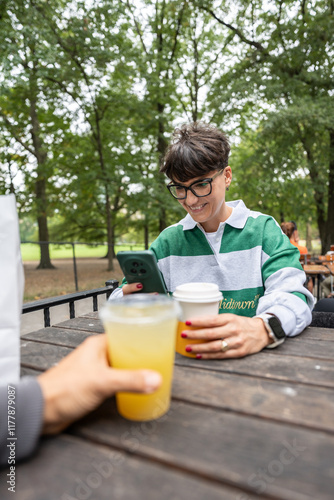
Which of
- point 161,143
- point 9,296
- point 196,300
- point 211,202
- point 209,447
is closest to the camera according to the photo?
point 209,447

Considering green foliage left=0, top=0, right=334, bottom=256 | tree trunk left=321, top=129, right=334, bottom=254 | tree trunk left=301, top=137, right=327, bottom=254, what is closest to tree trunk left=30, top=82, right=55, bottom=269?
green foliage left=0, top=0, right=334, bottom=256

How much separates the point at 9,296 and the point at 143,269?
508 millimetres

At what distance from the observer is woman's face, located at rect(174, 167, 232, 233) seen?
1629 millimetres

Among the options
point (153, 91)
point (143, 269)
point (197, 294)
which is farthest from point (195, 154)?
point (153, 91)

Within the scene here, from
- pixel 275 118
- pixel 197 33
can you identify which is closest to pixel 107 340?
pixel 275 118

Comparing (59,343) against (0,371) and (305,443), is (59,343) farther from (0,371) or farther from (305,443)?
(305,443)

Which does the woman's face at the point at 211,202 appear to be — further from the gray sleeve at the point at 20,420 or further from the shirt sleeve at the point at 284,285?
the gray sleeve at the point at 20,420

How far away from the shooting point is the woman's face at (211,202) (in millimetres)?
1629

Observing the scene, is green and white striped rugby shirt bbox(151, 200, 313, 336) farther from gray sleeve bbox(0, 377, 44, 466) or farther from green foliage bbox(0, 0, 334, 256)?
green foliage bbox(0, 0, 334, 256)

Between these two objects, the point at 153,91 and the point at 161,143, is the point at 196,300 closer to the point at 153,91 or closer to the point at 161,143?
the point at 153,91

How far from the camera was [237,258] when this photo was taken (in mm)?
1696

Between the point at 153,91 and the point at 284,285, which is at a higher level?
the point at 153,91

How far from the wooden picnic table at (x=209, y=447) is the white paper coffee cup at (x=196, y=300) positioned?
163 mm

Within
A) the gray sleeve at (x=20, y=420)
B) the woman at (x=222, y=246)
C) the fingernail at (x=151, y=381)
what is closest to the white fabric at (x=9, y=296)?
the gray sleeve at (x=20, y=420)
